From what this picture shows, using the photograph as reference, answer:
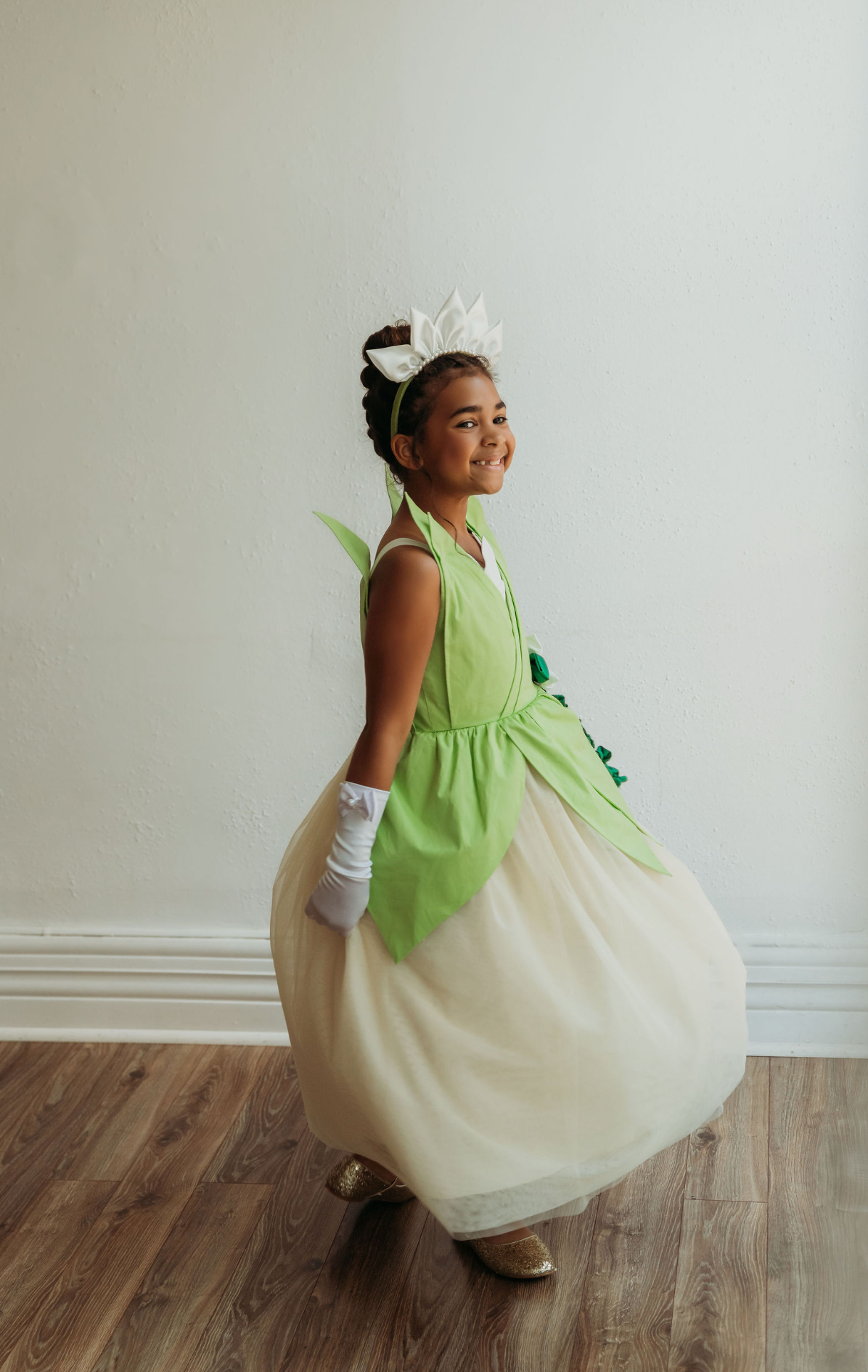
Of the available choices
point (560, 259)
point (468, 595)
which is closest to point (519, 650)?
point (468, 595)

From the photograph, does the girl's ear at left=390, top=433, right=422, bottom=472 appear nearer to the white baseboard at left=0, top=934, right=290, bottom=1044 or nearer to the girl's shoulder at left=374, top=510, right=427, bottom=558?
the girl's shoulder at left=374, top=510, right=427, bottom=558

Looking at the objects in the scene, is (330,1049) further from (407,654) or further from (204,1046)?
(204,1046)

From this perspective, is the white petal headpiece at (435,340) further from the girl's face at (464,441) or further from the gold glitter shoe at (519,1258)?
the gold glitter shoe at (519,1258)

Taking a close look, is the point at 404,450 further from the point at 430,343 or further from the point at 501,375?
the point at 501,375

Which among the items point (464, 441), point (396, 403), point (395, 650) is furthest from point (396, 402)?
point (395, 650)

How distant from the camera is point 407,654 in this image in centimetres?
146

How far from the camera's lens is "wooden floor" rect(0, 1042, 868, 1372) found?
151 centimetres

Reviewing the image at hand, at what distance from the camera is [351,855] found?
147 cm

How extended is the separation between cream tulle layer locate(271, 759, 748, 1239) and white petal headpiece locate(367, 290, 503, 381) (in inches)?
23.0

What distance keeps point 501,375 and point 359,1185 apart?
1.34m

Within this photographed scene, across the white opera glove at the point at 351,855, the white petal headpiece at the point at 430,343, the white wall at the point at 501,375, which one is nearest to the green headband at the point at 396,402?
the white petal headpiece at the point at 430,343

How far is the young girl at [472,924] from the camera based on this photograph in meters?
1.46

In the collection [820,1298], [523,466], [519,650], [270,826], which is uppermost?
[523,466]

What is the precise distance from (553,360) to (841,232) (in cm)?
51
